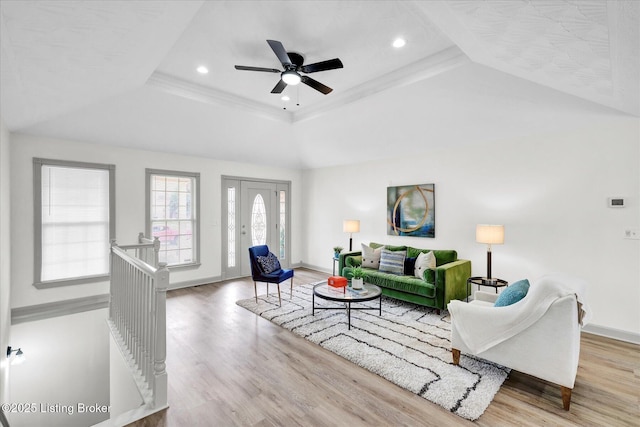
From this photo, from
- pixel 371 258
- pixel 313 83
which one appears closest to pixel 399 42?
pixel 313 83

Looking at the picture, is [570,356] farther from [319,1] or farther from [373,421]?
[319,1]

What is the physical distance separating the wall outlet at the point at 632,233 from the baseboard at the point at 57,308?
6902mm

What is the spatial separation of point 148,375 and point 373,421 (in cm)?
174

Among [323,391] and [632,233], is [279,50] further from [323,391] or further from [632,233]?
[632,233]

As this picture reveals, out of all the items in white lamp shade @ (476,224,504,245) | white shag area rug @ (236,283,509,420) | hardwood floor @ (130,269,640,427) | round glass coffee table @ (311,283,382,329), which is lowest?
hardwood floor @ (130,269,640,427)

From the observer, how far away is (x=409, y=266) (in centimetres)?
486

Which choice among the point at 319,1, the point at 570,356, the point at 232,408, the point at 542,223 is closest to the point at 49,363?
the point at 232,408

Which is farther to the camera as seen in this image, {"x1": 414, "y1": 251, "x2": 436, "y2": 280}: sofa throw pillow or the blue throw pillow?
{"x1": 414, "y1": 251, "x2": 436, "y2": 280}: sofa throw pillow

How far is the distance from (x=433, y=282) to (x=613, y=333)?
78.1 inches

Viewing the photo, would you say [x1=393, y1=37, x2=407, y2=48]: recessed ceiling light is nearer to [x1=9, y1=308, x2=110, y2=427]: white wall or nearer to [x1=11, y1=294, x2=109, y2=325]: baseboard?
[x1=9, y1=308, x2=110, y2=427]: white wall

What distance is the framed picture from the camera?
5.16 meters

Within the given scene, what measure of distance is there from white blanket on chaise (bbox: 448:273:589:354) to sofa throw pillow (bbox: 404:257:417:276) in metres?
2.02

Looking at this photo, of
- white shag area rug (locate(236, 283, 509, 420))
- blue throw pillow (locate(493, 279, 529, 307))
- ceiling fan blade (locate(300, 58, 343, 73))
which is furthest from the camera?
ceiling fan blade (locate(300, 58, 343, 73))

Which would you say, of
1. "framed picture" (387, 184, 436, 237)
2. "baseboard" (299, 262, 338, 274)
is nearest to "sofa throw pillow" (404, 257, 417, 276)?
"framed picture" (387, 184, 436, 237)
